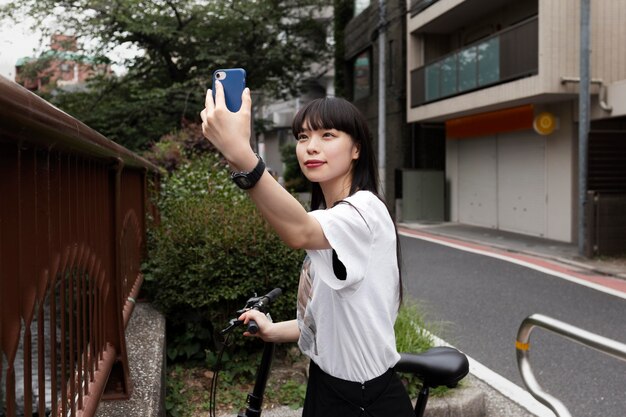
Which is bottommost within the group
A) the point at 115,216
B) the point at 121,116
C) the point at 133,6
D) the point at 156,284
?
the point at 156,284

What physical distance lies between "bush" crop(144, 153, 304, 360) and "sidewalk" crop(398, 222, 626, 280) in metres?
7.20

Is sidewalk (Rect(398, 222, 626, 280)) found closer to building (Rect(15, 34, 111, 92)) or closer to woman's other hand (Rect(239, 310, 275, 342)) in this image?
woman's other hand (Rect(239, 310, 275, 342))

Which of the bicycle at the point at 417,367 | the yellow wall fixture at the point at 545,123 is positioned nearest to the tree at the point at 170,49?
the yellow wall fixture at the point at 545,123

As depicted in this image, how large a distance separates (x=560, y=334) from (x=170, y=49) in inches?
744

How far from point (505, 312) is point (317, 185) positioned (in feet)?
17.9

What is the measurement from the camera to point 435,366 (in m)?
1.98

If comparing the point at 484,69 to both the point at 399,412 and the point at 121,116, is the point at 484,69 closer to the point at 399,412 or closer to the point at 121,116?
the point at 121,116

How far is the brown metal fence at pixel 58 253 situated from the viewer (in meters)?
1.27

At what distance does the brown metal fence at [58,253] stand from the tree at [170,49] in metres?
15.8

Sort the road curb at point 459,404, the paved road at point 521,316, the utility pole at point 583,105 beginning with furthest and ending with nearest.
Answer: the utility pole at point 583,105 < the paved road at point 521,316 < the road curb at point 459,404

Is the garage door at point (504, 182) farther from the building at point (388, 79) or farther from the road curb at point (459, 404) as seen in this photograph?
the road curb at point (459, 404)

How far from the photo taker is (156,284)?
13.9ft

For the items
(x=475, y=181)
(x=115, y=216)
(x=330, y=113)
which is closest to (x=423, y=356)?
(x=330, y=113)

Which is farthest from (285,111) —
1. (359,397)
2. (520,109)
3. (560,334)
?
(359,397)
